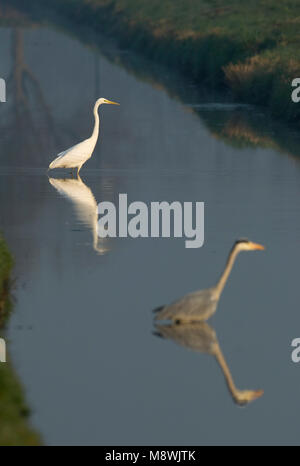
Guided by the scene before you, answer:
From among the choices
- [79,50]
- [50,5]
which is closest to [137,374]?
[79,50]

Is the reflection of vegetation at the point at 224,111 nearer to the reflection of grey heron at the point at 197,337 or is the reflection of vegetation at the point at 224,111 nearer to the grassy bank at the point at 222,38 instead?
the grassy bank at the point at 222,38

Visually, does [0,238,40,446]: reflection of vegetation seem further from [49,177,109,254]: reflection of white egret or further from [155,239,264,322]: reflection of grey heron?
[49,177,109,254]: reflection of white egret

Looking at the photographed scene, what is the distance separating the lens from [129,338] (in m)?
9.95

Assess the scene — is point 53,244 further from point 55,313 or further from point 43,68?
point 43,68

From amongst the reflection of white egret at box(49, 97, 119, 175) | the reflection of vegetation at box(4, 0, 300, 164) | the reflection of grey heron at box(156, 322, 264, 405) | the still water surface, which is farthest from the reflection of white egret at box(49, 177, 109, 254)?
the reflection of vegetation at box(4, 0, 300, 164)

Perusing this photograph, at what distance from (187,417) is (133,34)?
43358 millimetres

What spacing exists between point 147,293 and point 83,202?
5411 mm

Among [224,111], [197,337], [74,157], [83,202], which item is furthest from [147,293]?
[224,111]

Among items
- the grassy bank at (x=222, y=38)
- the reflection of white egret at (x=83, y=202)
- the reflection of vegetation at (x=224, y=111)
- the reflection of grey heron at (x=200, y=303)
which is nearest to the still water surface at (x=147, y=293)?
the reflection of white egret at (x=83, y=202)

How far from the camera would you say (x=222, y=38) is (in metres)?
37.3

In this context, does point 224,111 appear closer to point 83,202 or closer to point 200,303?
point 83,202

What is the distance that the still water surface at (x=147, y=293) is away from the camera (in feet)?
27.0

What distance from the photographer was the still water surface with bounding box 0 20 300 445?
8.22m

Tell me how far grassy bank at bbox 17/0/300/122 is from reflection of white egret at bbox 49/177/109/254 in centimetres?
815
